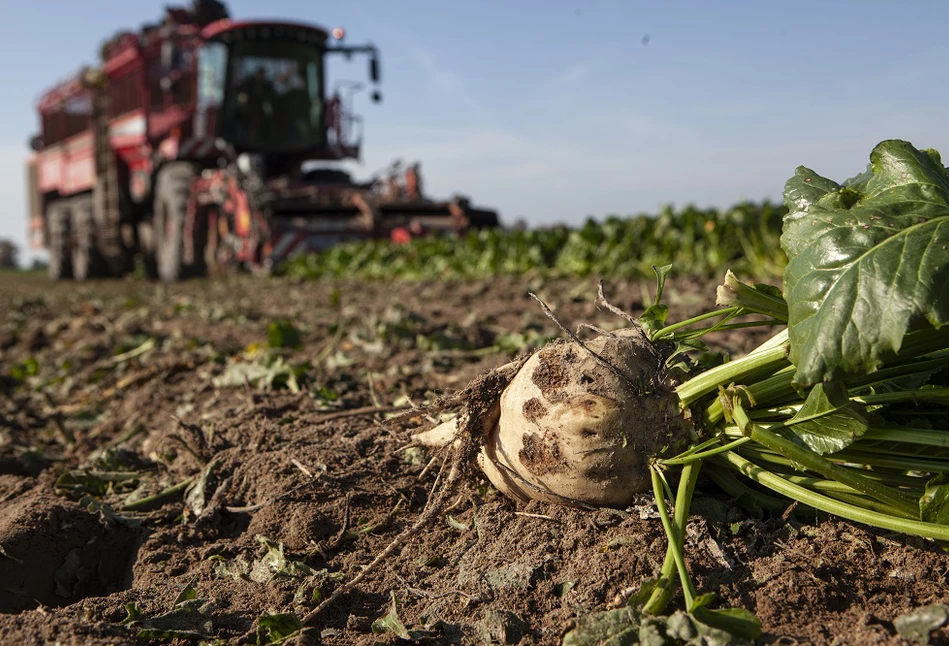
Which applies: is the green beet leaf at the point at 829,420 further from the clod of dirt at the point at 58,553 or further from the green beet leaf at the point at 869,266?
the clod of dirt at the point at 58,553

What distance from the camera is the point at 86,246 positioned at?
16.4 meters

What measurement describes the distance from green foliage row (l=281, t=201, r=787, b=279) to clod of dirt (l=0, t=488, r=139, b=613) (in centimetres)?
602

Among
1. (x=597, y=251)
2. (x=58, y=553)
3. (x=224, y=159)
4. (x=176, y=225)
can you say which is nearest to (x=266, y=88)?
(x=224, y=159)

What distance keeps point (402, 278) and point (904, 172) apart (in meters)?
9.36

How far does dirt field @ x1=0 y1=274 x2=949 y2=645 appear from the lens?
1960 millimetres

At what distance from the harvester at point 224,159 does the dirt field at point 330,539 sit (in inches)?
330

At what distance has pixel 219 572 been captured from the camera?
237cm

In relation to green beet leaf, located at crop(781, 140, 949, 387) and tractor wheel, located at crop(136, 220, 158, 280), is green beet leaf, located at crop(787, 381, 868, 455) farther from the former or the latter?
tractor wheel, located at crop(136, 220, 158, 280)

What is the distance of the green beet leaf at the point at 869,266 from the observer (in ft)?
5.43

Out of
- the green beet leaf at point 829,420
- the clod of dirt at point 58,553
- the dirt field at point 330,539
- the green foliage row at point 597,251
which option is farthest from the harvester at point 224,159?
the green beet leaf at point 829,420

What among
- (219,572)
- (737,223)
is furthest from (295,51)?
(219,572)

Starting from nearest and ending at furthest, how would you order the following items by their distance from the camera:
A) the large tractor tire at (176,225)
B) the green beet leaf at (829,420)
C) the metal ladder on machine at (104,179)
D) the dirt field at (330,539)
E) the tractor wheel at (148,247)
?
the green beet leaf at (829,420) → the dirt field at (330,539) → the large tractor tire at (176,225) → the metal ladder on machine at (104,179) → the tractor wheel at (148,247)

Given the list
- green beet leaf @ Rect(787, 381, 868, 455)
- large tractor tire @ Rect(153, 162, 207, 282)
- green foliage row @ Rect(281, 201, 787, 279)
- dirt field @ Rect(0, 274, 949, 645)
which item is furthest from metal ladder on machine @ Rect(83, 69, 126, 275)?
green beet leaf @ Rect(787, 381, 868, 455)

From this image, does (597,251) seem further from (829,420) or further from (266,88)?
(829,420)
